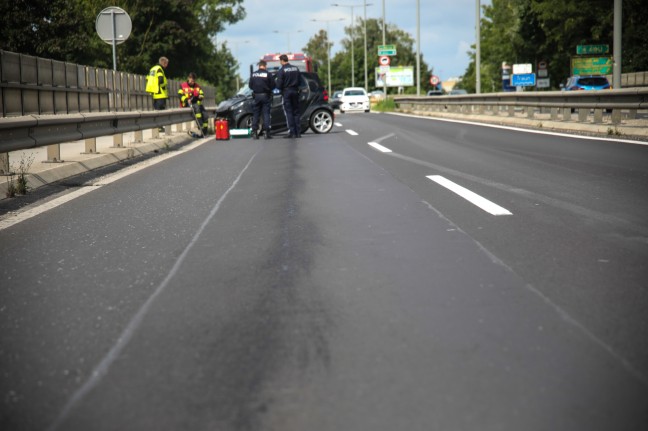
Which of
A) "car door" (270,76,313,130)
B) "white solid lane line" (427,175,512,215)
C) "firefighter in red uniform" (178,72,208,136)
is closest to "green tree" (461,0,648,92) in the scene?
"car door" (270,76,313,130)

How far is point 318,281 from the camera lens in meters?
4.87

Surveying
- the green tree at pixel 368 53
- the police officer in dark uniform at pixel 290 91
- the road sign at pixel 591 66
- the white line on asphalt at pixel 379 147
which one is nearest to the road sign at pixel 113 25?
the police officer in dark uniform at pixel 290 91

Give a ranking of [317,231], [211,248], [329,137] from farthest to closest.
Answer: [329,137], [317,231], [211,248]

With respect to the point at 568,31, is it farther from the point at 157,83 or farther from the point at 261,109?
the point at 157,83

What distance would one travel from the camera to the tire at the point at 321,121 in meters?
22.9

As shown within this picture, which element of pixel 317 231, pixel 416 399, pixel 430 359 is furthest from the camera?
pixel 317 231

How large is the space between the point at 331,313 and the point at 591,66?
150 feet

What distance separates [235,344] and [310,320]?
48 cm

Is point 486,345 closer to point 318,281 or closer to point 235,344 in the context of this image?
point 235,344

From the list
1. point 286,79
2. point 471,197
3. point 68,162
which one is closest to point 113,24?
point 286,79

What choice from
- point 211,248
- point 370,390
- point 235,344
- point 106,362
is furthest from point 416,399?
point 211,248

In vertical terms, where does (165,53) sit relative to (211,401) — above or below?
above

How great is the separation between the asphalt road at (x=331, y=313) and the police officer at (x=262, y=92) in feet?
39.3

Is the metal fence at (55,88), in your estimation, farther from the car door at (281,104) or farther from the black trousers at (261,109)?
the car door at (281,104)
